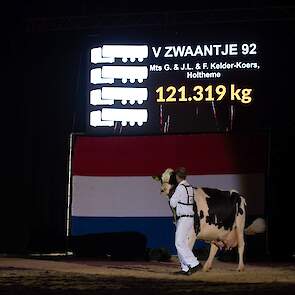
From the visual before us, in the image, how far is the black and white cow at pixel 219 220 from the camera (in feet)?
36.3

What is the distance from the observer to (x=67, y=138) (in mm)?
14375

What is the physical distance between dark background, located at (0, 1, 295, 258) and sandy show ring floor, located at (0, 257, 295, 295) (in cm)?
175

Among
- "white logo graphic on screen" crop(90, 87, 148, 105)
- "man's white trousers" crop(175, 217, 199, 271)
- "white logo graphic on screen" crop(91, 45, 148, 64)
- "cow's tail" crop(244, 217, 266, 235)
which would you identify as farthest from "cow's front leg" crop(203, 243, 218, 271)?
"white logo graphic on screen" crop(91, 45, 148, 64)

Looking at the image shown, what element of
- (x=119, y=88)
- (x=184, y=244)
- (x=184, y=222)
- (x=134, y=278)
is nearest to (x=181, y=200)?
(x=184, y=222)

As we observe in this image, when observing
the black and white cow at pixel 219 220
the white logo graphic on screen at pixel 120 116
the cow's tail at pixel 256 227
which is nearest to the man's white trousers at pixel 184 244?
the black and white cow at pixel 219 220

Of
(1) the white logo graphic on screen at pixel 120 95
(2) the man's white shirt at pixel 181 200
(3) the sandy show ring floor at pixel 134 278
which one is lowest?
(3) the sandy show ring floor at pixel 134 278

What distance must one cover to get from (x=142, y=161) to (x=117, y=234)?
1.42m

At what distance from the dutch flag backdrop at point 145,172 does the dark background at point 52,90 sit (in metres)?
0.47

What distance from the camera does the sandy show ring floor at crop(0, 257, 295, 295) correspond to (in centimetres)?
863

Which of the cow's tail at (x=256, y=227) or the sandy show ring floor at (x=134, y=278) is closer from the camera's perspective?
the sandy show ring floor at (x=134, y=278)

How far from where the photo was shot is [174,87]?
1391 centimetres

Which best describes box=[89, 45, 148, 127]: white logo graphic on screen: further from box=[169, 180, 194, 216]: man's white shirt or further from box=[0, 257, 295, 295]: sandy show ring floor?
box=[169, 180, 194, 216]: man's white shirt

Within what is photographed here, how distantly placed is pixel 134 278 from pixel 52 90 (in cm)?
561

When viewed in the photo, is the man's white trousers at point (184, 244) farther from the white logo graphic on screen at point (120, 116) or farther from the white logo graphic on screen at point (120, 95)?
the white logo graphic on screen at point (120, 95)
